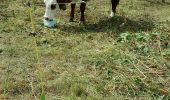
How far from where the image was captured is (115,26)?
9.86m

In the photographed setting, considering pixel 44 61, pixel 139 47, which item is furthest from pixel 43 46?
pixel 139 47

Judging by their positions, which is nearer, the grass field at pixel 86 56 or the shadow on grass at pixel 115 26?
the grass field at pixel 86 56

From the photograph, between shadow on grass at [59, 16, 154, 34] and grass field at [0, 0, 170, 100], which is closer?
grass field at [0, 0, 170, 100]

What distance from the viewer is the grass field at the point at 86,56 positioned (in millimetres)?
6242

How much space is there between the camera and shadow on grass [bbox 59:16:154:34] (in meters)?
9.48

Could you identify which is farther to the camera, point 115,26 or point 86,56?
point 115,26

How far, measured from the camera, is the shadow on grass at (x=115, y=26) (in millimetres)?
→ 9477

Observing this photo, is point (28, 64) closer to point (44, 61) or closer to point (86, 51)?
point (44, 61)

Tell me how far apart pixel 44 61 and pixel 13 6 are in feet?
12.2

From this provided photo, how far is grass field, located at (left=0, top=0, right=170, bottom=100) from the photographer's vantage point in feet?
20.5

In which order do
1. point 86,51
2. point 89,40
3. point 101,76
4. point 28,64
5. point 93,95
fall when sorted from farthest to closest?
point 89,40
point 86,51
point 28,64
point 101,76
point 93,95

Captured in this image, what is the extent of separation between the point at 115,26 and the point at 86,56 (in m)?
2.36

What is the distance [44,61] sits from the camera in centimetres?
745

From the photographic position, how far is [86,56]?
7.68m
